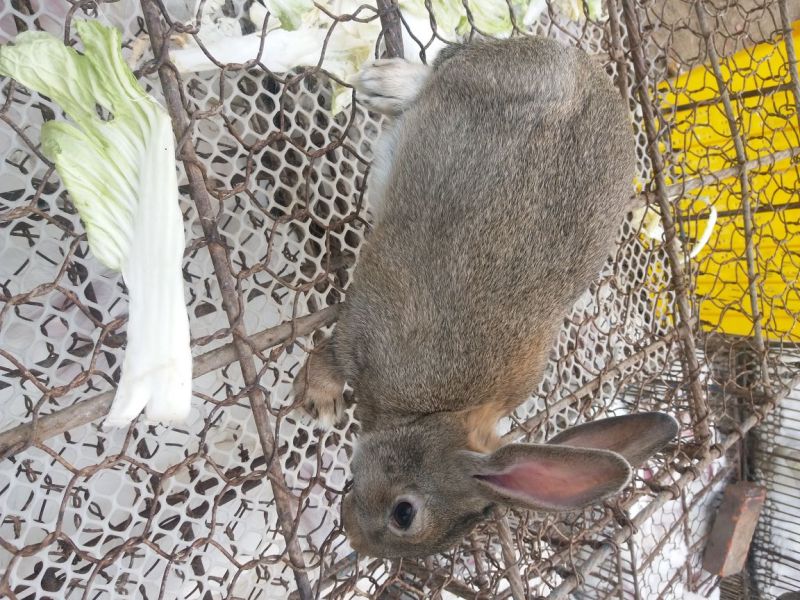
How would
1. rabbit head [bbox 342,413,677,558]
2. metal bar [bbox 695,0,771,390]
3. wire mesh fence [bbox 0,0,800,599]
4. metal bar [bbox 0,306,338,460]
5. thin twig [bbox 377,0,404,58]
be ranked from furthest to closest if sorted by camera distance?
metal bar [bbox 695,0,771,390] < thin twig [bbox 377,0,404,58] < rabbit head [bbox 342,413,677,558] < wire mesh fence [bbox 0,0,800,599] < metal bar [bbox 0,306,338,460]

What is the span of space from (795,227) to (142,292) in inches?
143

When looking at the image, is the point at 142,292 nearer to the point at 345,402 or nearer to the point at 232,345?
the point at 232,345

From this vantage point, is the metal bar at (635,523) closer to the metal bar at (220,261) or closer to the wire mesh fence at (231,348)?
the wire mesh fence at (231,348)

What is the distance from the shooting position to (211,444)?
1.86 metres

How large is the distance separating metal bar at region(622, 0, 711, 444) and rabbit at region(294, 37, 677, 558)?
46 centimetres

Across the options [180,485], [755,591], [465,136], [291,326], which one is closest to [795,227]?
[755,591]

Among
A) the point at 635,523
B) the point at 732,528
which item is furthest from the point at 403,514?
the point at 732,528

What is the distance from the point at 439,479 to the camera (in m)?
1.62

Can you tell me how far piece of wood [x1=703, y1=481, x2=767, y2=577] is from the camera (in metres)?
3.16

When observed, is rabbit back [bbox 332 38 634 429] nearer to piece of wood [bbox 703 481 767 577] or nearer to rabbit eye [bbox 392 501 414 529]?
rabbit eye [bbox 392 501 414 529]

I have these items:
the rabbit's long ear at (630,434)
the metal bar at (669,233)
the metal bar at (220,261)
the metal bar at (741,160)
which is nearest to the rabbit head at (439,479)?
the rabbit's long ear at (630,434)

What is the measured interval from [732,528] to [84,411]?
327cm

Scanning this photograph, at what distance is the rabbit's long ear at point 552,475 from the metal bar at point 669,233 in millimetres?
1219

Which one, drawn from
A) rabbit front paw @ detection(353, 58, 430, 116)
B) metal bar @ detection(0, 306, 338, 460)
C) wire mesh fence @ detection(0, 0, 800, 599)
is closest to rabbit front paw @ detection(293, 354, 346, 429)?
wire mesh fence @ detection(0, 0, 800, 599)
